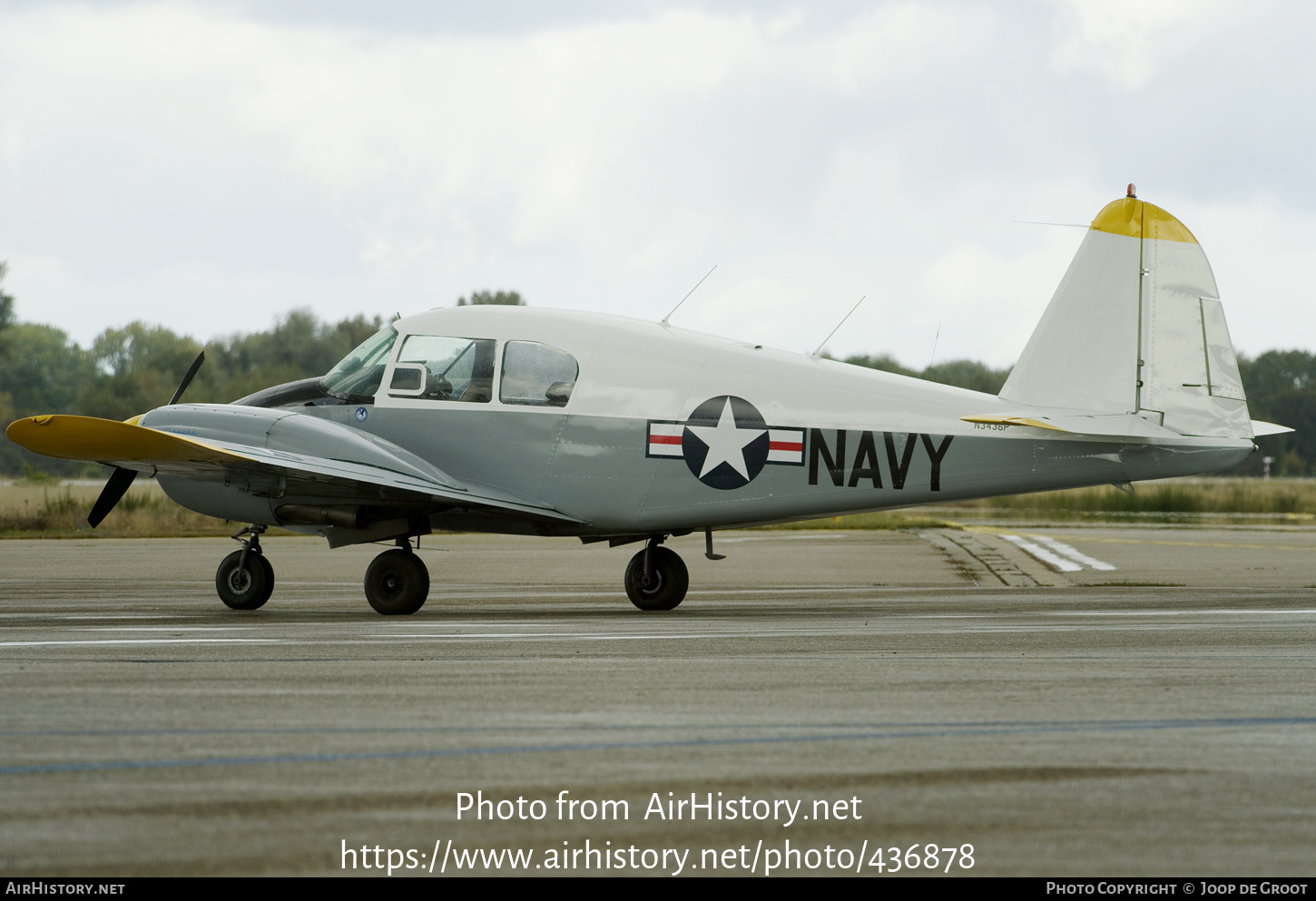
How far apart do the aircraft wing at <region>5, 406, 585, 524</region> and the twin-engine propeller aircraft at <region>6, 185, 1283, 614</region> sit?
3 centimetres

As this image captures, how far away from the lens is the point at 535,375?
1244 centimetres

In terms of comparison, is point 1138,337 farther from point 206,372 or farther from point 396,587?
point 206,372

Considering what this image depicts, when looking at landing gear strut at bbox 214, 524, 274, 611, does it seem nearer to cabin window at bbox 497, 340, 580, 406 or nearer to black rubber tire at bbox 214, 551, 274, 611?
black rubber tire at bbox 214, 551, 274, 611

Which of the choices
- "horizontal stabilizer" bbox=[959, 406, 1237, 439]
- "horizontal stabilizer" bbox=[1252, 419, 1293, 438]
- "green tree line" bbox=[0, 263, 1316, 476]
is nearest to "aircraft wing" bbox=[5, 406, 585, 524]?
"horizontal stabilizer" bbox=[959, 406, 1237, 439]

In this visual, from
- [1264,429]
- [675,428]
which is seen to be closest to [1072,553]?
[1264,429]

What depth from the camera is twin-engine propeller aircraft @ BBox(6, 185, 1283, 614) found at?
11.6 metres

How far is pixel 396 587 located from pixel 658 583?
268 cm

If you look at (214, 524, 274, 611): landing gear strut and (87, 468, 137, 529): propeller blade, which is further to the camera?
(87, 468, 137, 529): propeller blade

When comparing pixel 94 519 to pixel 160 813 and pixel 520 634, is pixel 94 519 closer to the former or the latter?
pixel 520 634

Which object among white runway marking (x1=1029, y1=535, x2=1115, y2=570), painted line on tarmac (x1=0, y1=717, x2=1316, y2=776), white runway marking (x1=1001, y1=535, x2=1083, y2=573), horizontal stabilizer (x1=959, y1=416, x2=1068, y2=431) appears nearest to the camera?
painted line on tarmac (x1=0, y1=717, x2=1316, y2=776)

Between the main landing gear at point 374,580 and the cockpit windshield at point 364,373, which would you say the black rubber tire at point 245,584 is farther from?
the cockpit windshield at point 364,373

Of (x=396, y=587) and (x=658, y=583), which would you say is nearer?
(x=396, y=587)

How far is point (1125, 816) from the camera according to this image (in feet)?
12.9

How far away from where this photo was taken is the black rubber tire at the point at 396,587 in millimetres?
11906
